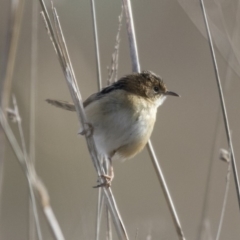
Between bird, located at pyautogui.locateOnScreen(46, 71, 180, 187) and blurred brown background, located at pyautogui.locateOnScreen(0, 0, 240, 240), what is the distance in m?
1.67

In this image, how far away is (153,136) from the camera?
6.45 meters

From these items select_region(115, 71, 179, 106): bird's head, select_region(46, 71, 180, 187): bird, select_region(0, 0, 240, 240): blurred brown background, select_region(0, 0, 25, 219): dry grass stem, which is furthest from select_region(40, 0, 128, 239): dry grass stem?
select_region(0, 0, 240, 240): blurred brown background

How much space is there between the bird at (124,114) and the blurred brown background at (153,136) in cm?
167

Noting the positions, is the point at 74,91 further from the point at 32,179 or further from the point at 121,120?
the point at 32,179

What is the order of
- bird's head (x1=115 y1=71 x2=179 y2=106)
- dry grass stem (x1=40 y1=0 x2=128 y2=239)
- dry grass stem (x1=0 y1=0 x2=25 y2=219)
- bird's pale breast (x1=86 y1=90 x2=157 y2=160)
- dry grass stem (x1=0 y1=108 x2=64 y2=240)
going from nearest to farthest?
dry grass stem (x1=0 y1=108 x2=64 y2=240) < dry grass stem (x1=0 y1=0 x2=25 y2=219) < dry grass stem (x1=40 y1=0 x2=128 y2=239) < bird's pale breast (x1=86 y1=90 x2=157 y2=160) < bird's head (x1=115 y1=71 x2=179 y2=106)

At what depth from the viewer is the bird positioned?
3.12 metres


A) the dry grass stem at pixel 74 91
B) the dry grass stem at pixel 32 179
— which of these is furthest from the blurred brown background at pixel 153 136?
the dry grass stem at pixel 32 179

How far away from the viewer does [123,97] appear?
316 centimetres

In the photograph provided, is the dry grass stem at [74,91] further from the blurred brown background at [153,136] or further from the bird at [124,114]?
the blurred brown background at [153,136]

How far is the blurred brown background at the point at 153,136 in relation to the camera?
18.3 ft

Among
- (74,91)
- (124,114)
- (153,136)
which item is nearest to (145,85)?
(124,114)

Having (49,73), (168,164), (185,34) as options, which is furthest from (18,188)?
(185,34)

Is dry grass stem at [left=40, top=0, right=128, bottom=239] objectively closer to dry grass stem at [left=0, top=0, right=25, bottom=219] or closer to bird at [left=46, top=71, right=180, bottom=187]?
dry grass stem at [left=0, top=0, right=25, bottom=219]

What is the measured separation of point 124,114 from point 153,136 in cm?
336
